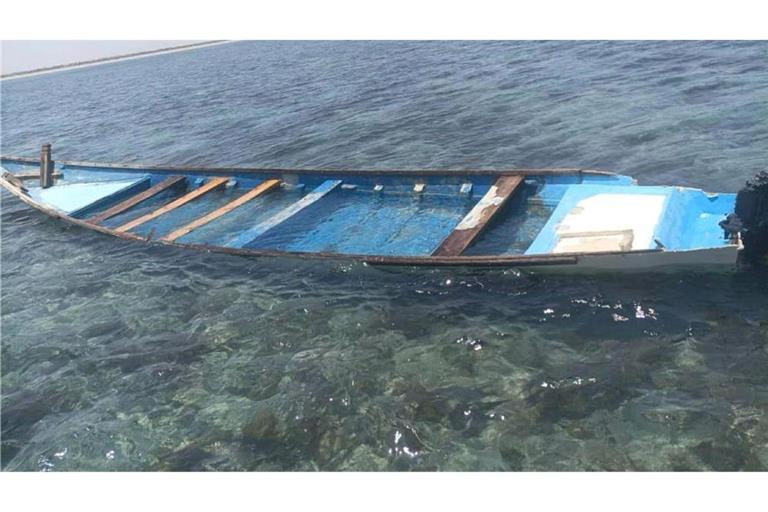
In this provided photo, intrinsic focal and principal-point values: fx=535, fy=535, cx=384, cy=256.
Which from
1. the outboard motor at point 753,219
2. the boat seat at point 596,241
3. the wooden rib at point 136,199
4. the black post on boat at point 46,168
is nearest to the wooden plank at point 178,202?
the wooden rib at point 136,199

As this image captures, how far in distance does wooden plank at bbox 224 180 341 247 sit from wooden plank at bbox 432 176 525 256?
4573mm

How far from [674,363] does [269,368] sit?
6726 millimetres

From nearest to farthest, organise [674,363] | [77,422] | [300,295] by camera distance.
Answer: [674,363], [77,422], [300,295]

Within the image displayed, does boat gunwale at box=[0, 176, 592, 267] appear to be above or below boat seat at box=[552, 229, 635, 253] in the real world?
below

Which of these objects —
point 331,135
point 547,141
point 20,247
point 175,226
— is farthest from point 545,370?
point 331,135

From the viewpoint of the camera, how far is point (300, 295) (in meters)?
11.8

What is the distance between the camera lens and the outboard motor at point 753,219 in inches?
346

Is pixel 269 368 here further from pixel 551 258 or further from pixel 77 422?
pixel 551 258

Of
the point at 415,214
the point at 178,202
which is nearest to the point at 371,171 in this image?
the point at 415,214

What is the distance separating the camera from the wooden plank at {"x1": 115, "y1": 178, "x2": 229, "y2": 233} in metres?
15.6

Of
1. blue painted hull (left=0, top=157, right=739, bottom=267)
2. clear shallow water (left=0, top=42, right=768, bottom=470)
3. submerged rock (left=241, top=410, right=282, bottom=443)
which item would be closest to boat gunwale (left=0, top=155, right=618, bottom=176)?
blue painted hull (left=0, top=157, right=739, bottom=267)

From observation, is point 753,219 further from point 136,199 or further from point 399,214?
point 136,199

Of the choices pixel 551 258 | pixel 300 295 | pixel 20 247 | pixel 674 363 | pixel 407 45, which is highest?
pixel 407 45

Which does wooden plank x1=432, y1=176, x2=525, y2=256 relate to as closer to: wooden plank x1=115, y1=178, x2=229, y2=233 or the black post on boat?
wooden plank x1=115, y1=178, x2=229, y2=233
